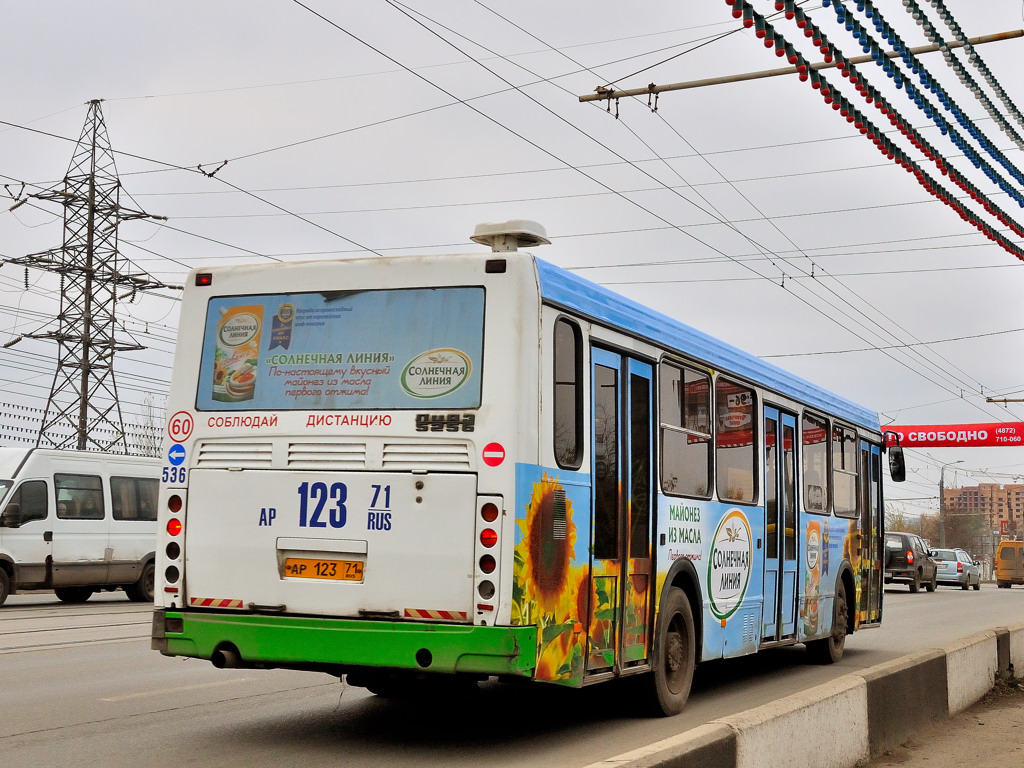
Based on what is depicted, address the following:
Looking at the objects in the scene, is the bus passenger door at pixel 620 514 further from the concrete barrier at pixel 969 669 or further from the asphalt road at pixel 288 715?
the concrete barrier at pixel 969 669

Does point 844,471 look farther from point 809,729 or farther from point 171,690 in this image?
point 809,729

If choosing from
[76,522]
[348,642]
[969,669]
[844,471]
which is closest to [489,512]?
[348,642]

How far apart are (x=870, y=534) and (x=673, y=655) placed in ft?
22.8

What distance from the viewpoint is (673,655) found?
31.5 ft

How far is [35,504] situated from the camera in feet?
69.3

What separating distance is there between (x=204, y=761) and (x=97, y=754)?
642mm

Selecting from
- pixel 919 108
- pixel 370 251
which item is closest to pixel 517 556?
pixel 919 108

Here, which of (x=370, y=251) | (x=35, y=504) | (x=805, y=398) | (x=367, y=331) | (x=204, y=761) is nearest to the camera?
(x=204, y=761)

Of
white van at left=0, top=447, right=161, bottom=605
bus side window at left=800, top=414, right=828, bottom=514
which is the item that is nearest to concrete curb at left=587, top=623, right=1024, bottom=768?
bus side window at left=800, top=414, right=828, bottom=514

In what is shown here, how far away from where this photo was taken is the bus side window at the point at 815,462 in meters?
13.1

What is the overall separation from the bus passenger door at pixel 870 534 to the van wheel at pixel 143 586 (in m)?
12.8

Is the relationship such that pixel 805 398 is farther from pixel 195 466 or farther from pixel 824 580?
pixel 195 466

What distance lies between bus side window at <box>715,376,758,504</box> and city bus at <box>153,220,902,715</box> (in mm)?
1452

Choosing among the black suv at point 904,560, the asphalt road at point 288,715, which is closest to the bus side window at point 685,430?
the asphalt road at point 288,715
